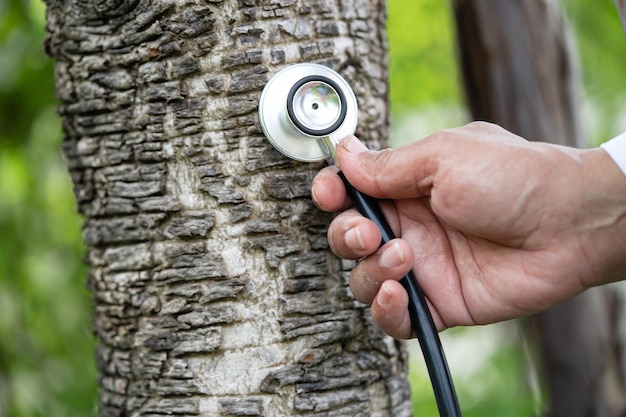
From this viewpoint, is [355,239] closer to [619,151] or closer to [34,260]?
[619,151]

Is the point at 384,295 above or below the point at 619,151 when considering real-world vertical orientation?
below

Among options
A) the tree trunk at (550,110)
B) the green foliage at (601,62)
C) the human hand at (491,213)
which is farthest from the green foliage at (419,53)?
the human hand at (491,213)

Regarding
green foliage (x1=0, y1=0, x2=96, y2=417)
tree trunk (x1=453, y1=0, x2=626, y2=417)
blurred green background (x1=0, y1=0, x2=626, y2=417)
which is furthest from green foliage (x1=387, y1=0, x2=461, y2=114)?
green foliage (x1=0, y1=0, x2=96, y2=417)

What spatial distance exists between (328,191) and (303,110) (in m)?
0.12

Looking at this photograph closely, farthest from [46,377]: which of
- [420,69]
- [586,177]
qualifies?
[420,69]

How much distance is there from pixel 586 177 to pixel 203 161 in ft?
1.76

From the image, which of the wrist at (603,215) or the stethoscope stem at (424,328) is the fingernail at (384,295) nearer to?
the stethoscope stem at (424,328)

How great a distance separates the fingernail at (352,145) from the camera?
38.6 inches

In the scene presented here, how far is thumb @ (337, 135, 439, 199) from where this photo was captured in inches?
37.6

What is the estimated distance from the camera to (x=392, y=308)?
0.95 m

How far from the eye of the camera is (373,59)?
1.13 m

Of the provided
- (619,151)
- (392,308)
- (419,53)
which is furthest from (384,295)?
(419,53)

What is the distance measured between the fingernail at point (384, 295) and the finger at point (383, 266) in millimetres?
13

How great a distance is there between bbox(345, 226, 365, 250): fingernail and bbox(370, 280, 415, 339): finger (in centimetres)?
6
